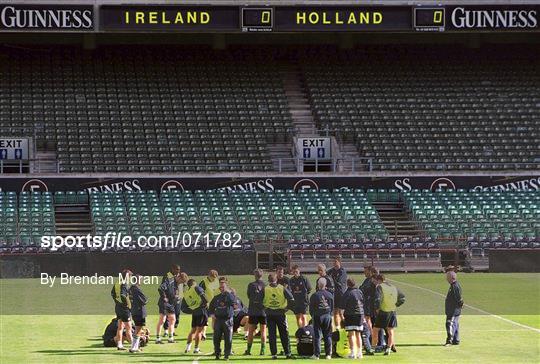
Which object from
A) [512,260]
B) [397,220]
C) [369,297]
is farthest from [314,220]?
[369,297]

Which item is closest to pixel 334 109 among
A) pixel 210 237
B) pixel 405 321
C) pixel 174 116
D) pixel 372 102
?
pixel 372 102

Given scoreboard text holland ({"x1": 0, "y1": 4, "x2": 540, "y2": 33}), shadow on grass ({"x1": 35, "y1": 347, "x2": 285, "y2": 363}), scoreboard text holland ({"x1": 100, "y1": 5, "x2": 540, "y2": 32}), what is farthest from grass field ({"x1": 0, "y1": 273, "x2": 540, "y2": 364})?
scoreboard text holland ({"x1": 100, "y1": 5, "x2": 540, "y2": 32})

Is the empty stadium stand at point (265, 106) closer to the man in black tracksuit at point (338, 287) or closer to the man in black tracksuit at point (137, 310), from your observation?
the man in black tracksuit at point (338, 287)

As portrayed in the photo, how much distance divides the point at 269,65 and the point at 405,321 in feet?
101

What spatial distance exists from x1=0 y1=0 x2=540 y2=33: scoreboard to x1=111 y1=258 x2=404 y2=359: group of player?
2882 cm

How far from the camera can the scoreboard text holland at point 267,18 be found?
56.4 metres

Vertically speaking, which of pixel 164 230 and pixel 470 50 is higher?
pixel 470 50

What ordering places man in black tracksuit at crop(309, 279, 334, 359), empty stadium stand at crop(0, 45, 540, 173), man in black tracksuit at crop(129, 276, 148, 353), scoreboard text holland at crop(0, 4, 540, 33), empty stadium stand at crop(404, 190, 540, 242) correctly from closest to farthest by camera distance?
1. man in black tracksuit at crop(309, 279, 334, 359)
2. man in black tracksuit at crop(129, 276, 148, 353)
3. empty stadium stand at crop(404, 190, 540, 242)
4. scoreboard text holland at crop(0, 4, 540, 33)
5. empty stadium stand at crop(0, 45, 540, 173)

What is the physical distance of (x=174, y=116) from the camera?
5969cm

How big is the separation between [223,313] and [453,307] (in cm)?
582

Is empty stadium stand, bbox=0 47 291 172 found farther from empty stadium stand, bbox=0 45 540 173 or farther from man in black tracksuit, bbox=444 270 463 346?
man in black tracksuit, bbox=444 270 463 346

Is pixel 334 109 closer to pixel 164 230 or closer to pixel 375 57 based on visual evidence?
pixel 375 57

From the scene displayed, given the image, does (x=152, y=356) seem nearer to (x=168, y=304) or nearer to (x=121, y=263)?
(x=168, y=304)

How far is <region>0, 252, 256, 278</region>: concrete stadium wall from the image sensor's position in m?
45.7
